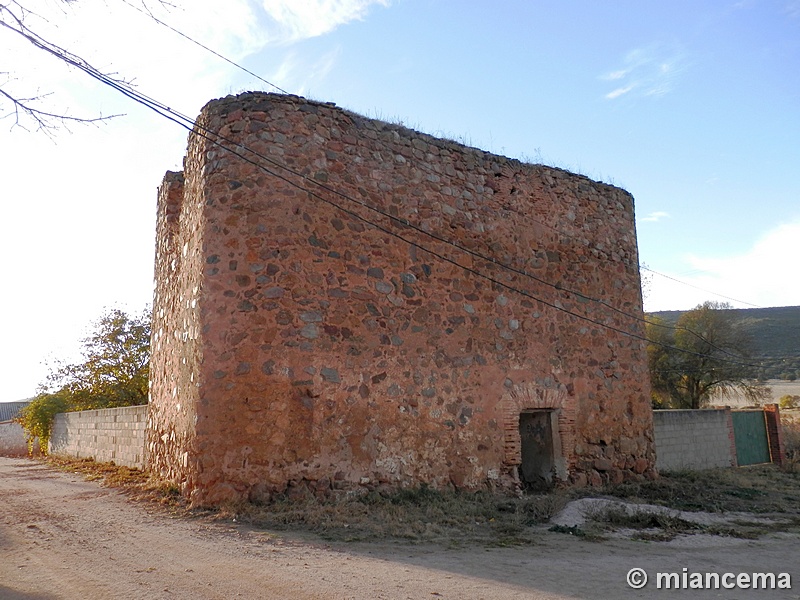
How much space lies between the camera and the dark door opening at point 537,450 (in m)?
9.88

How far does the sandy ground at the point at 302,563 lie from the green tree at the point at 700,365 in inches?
679

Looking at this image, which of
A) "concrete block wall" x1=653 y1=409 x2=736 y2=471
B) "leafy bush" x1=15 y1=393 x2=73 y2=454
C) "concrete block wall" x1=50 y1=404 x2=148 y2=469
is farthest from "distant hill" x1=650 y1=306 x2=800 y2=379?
"concrete block wall" x1=50 y1=404 x2=148 y2=469

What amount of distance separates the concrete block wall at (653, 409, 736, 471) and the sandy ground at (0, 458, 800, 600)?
644cm

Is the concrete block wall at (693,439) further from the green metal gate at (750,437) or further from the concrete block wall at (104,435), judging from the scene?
the concrete block wall at (104,435)

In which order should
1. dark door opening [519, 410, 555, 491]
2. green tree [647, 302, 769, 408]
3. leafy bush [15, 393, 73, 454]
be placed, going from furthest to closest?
green tree [647, 302, 769, 408]
leafy bush [15, 393, 73, 454]
dark door opening [519, 410, 555, 491]

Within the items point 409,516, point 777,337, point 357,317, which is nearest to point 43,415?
point 357,317

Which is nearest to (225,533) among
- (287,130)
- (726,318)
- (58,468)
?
(287,130)

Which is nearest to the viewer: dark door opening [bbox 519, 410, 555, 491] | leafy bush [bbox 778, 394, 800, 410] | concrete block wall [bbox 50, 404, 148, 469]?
dark door opening [bbox 519, 410, 555, 491]

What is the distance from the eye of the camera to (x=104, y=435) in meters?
13.5

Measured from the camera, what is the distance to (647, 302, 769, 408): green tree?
23125 millimetres

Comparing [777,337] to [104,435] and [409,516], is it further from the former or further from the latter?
[409,516]

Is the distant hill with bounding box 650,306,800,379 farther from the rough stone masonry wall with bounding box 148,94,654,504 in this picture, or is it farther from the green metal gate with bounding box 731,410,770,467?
the rough stone masonry wall with bounding box 148,94,654,504

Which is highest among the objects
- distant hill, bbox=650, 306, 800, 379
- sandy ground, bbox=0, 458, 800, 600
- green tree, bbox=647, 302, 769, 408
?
distant hill, bbox=650, 306, 800, 379

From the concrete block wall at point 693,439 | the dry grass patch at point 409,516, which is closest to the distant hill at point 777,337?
the concrete block wall at point 693,439
